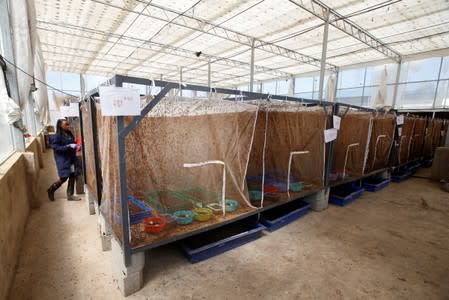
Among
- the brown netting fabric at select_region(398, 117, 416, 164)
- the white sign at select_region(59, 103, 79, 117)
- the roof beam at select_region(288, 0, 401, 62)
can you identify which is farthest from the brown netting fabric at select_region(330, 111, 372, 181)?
the white sign at select_region(59, 103, 79, 117)

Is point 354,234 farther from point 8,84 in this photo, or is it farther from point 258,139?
point 8,84

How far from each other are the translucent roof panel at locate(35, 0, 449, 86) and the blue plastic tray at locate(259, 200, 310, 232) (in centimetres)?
423

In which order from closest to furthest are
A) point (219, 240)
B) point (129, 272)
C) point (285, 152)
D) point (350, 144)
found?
1. point (129, 272)
2. point (219, 240)
3. point (285, 152)
4. point (350, 144)

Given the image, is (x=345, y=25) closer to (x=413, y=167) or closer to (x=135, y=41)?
(x=413, y=167)

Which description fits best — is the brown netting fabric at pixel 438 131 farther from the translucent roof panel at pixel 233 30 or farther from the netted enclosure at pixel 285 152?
the netted enclosure at pixel 285 152

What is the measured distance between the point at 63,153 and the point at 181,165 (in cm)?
242

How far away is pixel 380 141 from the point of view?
4.43m

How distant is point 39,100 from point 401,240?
24.2 ft

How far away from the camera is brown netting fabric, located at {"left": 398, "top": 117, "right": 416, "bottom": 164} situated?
514 cm

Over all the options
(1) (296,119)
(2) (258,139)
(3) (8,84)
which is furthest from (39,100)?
(1) (296,119)

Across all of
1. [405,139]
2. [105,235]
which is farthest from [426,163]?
[105,235]

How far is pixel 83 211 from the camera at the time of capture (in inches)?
123

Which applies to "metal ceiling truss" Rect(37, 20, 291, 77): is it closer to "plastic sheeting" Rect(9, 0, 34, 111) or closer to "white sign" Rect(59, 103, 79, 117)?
"plastic sheeting" Rect(9, 0, 34, 111)

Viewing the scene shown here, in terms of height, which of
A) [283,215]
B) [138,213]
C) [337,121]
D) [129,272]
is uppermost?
[337,121]
